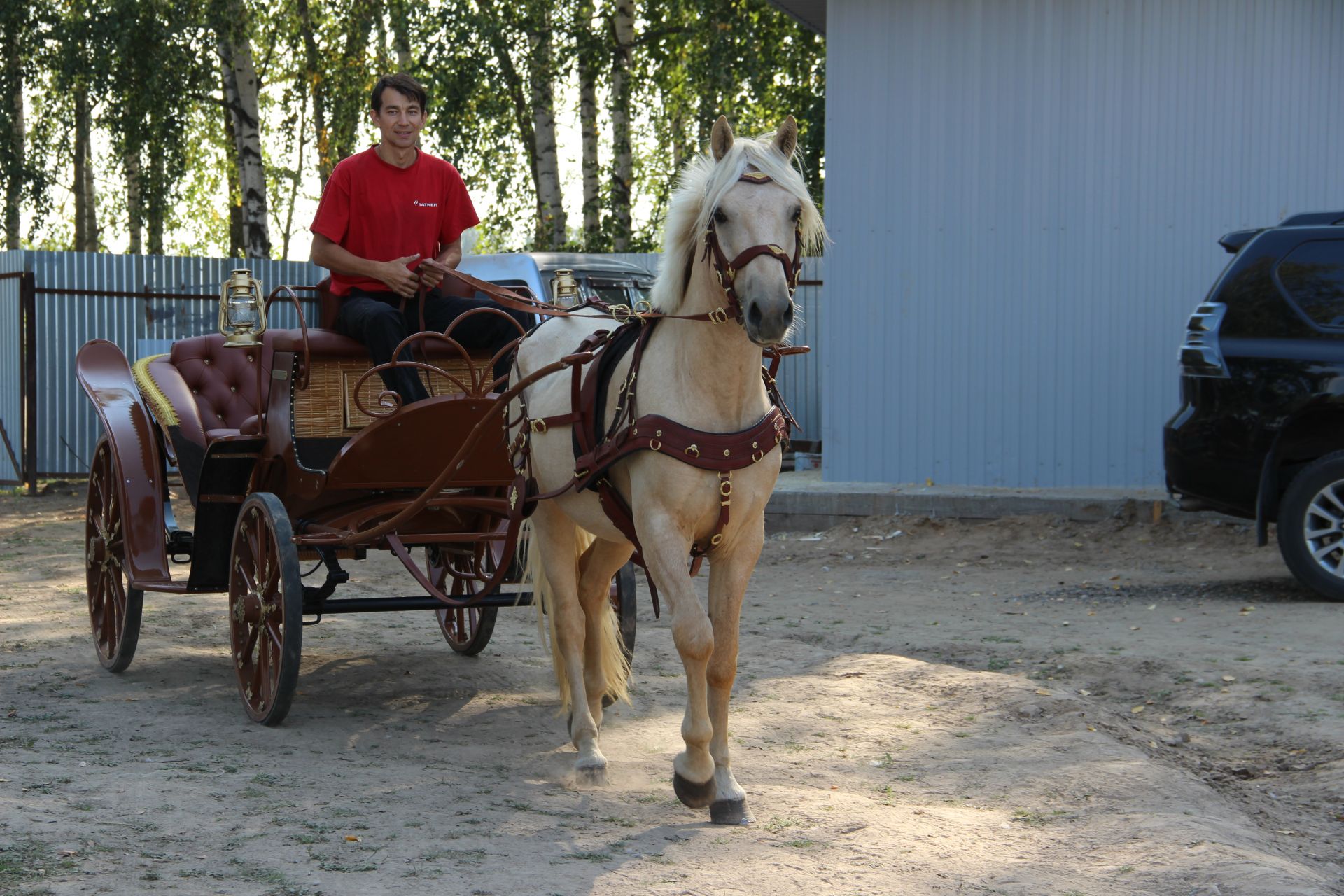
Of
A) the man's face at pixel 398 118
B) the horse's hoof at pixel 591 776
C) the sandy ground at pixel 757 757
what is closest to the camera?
the sandy ground at pixel 757 757

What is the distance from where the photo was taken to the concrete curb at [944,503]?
1134 cm

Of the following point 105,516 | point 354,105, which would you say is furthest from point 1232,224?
point 354,105

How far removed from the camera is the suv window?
28.1 feet

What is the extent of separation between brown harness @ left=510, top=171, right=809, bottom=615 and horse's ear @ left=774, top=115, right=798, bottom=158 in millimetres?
206

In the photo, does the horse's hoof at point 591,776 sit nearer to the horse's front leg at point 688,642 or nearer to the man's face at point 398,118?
the horse's front leg at point 688,642

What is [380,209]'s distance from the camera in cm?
614

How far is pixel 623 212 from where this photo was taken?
21922 mm

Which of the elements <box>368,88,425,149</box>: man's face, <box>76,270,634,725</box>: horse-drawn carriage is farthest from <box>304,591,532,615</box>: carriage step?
<box>368,88,425,149</box>: man's face

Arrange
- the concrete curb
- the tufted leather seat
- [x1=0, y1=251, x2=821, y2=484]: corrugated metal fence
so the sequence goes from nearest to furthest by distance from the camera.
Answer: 1. the tufted leather seat
2. the concrete curb
3. [x1=0, y1=251, x2=821, y2=484]: corrugated metal fence

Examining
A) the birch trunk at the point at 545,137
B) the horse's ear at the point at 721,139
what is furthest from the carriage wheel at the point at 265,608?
the birch trunk at the point at 545,137

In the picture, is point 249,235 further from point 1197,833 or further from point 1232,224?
point 1197,833

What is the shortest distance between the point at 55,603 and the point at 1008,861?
6446 mm

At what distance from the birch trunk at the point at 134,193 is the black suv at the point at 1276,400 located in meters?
16.0

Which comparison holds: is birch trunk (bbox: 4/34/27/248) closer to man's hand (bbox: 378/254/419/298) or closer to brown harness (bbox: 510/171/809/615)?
man's hand (bbox: 378/254/419/298)
